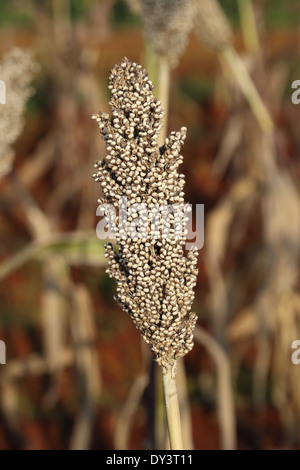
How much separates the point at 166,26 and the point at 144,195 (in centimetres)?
83

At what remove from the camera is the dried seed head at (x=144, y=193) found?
3.16 ft

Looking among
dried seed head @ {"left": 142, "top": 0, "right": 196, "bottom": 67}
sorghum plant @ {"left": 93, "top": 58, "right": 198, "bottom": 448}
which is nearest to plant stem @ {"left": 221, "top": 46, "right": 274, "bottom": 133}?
dried seed head @ {"left": 142, "top": 0, "right": 196, "bottom": 67}

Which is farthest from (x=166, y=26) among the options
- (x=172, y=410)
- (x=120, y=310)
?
(x=120, y=310)

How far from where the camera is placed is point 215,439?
2.64 m

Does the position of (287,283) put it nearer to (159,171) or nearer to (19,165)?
(159,171)

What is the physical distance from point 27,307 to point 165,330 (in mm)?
2797

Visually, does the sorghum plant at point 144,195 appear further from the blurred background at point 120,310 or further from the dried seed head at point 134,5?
the dried seed head at point 134,5

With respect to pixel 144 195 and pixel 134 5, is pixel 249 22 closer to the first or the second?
pixel 134 5

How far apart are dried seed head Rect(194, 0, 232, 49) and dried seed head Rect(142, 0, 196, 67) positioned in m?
0.94

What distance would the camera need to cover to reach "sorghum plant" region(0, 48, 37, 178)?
1.71 meters

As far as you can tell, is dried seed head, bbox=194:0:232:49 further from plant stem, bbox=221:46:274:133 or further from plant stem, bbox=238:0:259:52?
plant stem, bbox=238:0:259:52

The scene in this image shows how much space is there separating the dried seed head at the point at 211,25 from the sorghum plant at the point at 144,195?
1744 mm

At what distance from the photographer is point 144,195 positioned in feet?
3.20
